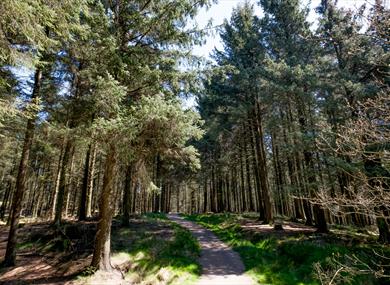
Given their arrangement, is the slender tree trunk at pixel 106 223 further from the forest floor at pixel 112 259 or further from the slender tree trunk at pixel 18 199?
the slender tree trunk at pixel 18 199

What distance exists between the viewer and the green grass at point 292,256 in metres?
7.84

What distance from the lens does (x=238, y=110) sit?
15938 mm

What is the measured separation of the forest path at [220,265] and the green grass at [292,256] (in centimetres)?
33

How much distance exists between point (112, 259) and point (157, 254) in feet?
5.39

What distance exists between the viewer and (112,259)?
9352 millimetres

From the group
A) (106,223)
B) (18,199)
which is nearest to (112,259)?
(106,223)

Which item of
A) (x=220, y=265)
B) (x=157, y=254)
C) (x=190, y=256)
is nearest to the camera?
(x=220, y=265)

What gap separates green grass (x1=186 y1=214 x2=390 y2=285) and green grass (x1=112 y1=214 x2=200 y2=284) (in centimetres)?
203

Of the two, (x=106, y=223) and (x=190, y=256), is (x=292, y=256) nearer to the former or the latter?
(x=190, y=256)

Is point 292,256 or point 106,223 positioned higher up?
point 106,223

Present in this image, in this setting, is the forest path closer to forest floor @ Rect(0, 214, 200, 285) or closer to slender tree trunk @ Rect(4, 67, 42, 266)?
forest floor @ Rect(0, 214, 200, 285)

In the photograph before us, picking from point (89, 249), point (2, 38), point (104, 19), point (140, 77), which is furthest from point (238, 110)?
point (2, 38)

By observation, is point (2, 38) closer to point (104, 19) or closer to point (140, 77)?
point (104, 19)

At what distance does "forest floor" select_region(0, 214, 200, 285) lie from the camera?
7.99 m
